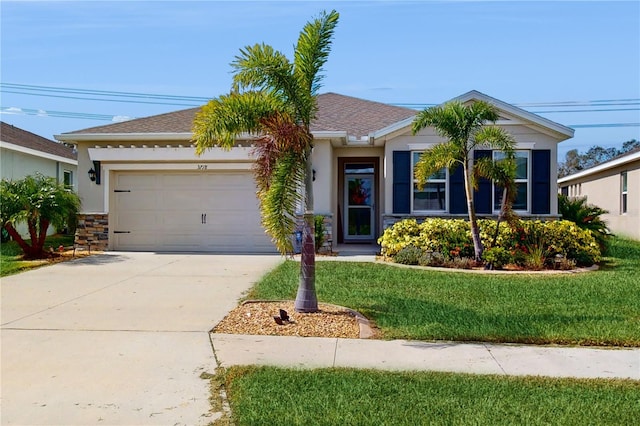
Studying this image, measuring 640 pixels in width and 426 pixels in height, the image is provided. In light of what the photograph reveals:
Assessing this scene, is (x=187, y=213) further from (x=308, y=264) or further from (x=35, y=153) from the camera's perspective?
(x=308, y=264)

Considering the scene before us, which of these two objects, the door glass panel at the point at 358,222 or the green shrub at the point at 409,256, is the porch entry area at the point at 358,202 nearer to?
the door glass panel at the point at 358,222

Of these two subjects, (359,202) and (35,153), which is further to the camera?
(35,153)

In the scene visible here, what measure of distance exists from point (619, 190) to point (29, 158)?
23.1m

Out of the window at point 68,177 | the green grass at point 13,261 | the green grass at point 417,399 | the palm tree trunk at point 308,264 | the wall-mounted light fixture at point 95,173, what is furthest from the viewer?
the window at point 68,177

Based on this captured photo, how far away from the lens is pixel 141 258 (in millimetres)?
13648

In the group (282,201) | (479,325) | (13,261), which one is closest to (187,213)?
(13,261)

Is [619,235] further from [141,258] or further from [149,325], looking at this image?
[149,325]

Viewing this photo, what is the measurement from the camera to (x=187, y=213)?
15.3 m

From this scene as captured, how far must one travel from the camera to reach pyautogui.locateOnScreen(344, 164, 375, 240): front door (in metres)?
18.2

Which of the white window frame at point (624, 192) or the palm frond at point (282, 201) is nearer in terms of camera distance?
the palm frond at point (282, 201)

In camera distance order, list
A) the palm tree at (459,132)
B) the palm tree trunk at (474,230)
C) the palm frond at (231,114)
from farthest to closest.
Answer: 1. the palm tree trunk at (474,230)
2. the palm tree at (459,132)
3. the palm frond at (231,114)

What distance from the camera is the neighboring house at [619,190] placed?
66.4 feet

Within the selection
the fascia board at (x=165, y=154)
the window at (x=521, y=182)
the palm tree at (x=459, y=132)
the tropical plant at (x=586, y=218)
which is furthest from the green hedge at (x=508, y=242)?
the fascia board at (x=165, y=154)

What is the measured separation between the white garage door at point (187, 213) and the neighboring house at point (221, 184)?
28mm
